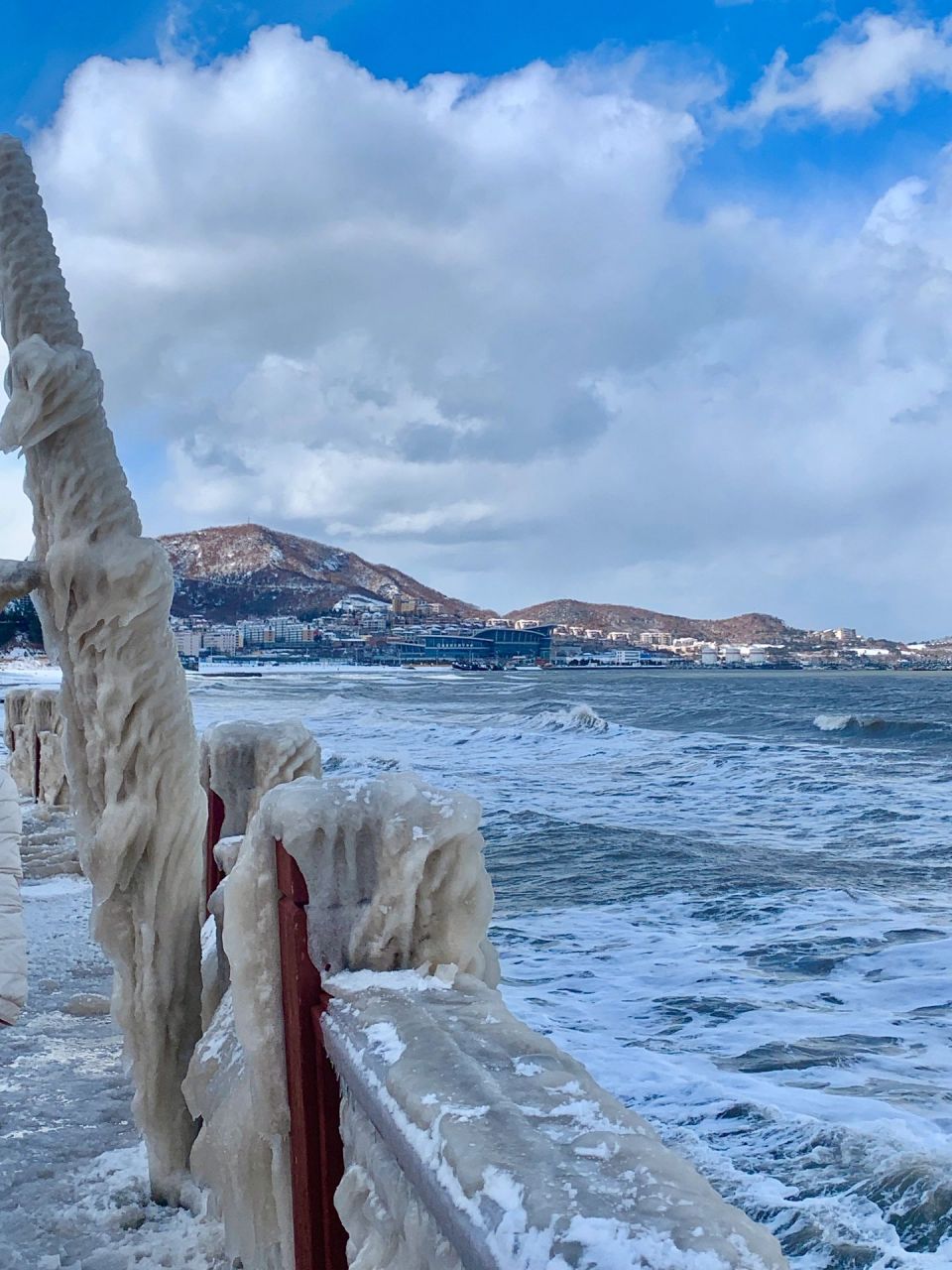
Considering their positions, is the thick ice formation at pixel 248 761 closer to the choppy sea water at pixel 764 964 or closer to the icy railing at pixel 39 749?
the choppy sea water at pixel 764 964

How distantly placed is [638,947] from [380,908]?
7627mm

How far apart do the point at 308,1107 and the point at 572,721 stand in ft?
109

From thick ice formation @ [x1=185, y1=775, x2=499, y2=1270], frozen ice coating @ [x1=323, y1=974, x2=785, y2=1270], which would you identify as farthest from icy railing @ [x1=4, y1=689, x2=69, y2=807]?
frozen ice coating @ [x1=323, y1=974, x2=785, y2=1270]

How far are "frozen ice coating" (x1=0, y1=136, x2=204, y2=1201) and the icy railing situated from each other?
28.9 feet

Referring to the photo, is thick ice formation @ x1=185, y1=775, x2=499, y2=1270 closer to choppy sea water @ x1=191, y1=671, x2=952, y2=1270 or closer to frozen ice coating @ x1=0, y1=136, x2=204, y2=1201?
choppy sea water @ x1=191, y1=671, x2=952, y2=1270

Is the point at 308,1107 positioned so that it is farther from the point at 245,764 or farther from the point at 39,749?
the point at 39,749

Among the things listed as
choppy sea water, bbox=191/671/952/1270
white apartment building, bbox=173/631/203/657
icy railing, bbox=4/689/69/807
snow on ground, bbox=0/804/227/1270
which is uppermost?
white apartment building, bbox=173/631/203/657

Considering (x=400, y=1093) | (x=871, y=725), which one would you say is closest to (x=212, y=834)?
(x=400, y=1093)

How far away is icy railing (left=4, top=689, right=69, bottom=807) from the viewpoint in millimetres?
11711

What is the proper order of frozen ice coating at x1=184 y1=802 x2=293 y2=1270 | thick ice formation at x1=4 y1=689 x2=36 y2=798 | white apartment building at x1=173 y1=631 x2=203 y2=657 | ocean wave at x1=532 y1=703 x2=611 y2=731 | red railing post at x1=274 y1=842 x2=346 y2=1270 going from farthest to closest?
1. white apartment building at x1=173 y1=631 x2=203 y2=657
2. ocean wave at x1=532 y1=703 x2=611 y2=731
3. thick ice formation at x1=4 y1=689 x2=36 y2=798
4. frozen ice coating at x1=184 y1=802 x2=293 y2=1270
5. red railing post at x1=274 y1=842 x2=346 y2=1270

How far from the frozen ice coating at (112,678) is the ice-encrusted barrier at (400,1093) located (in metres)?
0.87

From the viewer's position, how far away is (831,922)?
31.2ft

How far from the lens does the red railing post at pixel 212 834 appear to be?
3.58 m

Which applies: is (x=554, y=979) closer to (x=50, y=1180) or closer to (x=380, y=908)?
(x=50, y=1180)
